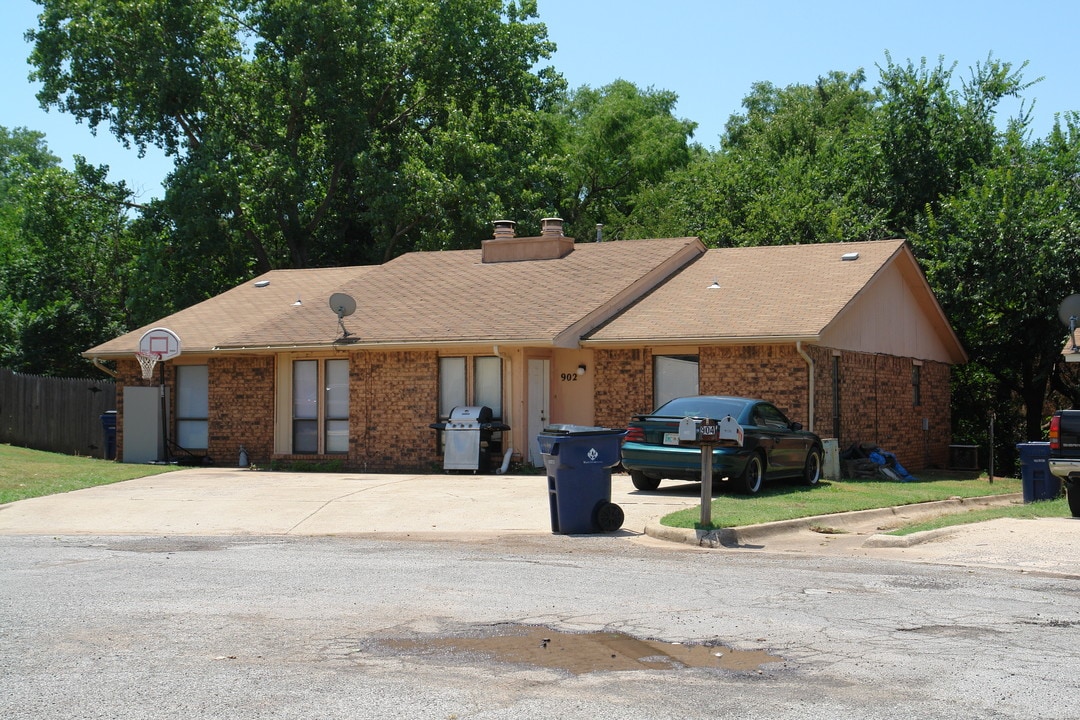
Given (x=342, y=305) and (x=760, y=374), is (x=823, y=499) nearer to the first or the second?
(x=760, y=374)

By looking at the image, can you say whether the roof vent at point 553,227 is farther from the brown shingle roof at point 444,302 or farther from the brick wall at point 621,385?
the brick wall at point 621,385

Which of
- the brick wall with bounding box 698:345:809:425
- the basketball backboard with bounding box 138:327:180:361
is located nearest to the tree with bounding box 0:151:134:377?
the basketball backboard with bounding box 138:327:180:361

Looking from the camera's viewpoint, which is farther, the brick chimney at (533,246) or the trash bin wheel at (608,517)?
the brick chimney at (533,246)

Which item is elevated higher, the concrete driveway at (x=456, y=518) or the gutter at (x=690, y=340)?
the gutter at (x=690, y=340)

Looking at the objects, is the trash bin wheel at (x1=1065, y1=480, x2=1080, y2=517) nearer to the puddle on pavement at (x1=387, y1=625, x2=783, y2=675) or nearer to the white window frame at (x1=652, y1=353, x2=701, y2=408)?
the white window frame at (x1=652, y1=353, x2=701, y2=408)

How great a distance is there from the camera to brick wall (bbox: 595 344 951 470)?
840 inches

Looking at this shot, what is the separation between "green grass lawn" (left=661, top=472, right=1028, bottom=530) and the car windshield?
1.19 m

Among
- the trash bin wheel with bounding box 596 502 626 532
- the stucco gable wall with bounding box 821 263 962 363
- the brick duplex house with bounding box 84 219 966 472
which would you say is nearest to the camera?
the trash bin wheel with bounding box 596 502 626 532

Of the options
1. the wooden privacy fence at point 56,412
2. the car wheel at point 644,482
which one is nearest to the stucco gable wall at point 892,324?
the car wheel at point 644,482

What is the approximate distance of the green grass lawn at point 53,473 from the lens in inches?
741

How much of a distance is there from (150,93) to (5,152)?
58.7m

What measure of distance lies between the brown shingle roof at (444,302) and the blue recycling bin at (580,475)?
7964mm

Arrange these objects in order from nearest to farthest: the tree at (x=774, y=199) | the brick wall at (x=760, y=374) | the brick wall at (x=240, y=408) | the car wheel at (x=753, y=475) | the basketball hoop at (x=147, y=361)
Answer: the car wheel at (x=753, y=475) → the brick wall at (x=760, y=374) → the basketball hoop at (x=147, y=361) → the brick wall at (x=240, y=408) → the tree at (x=774, y=199)

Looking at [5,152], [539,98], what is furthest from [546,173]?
[5,152]
